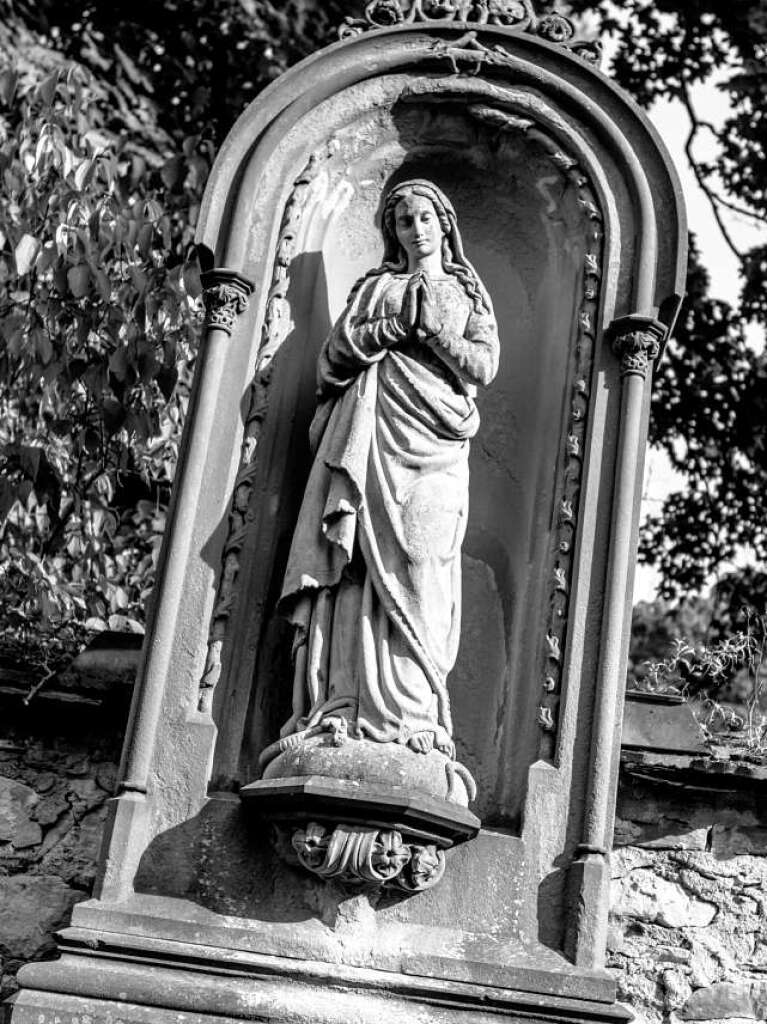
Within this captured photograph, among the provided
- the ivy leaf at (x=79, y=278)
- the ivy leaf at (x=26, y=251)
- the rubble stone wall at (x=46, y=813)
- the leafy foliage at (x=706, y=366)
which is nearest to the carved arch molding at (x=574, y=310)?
the rubble stone wall at (x=46, y=813)

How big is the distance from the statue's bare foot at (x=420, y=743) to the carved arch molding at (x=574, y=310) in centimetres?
48

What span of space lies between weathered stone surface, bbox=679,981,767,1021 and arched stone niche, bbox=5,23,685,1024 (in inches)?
34.5

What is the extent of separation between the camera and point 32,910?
18.9ft

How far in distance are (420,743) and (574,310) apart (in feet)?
6.77

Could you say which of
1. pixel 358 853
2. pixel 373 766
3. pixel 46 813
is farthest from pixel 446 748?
pixel 46 813

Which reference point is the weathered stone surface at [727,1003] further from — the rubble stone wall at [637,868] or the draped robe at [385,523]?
the draped robe at [385,523]

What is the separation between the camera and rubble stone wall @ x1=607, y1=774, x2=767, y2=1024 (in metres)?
5.71

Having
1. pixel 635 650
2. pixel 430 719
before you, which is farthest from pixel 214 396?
pixel 635 650

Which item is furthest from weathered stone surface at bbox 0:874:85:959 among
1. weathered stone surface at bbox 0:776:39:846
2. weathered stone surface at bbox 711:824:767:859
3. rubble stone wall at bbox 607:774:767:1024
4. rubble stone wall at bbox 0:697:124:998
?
weathered stone surface at bbox 711:824:767:859

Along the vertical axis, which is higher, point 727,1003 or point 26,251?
point 26,251

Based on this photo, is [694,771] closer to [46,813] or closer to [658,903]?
[658,903]

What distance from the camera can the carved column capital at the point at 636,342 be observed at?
590 centimetres

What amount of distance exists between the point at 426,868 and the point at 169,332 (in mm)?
3854

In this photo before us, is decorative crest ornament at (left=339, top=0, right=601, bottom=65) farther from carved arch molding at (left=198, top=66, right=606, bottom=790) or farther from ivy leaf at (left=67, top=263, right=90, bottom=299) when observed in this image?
ivy leaf at (left=67, top=263, right=90, bottom=299)
